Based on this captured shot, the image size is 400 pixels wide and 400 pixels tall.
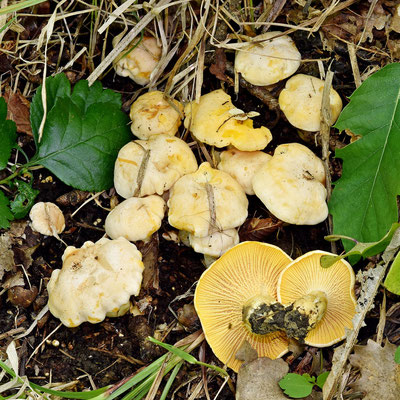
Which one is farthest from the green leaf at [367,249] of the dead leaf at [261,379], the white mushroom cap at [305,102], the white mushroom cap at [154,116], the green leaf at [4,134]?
the green leaf at [4,134]

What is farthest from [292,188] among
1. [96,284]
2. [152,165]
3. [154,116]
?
[96,284]

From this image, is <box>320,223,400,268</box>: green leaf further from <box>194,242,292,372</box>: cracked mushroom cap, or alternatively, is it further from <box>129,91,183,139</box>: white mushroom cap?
<box>129,91,183,139</box>: white mushroom cap

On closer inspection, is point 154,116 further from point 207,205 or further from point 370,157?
point 370,157

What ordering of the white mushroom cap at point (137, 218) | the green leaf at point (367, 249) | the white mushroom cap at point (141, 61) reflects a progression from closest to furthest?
1. the green leaf at point (367, 249)
2. the white mushroom cap at point (137, 218)
3. the white mushroom cap at point (141, 61)

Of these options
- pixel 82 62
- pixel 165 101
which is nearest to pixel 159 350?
pixel 165 101

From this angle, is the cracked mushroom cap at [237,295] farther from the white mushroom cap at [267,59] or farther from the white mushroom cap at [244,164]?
the white mushroom cap at [267,59]

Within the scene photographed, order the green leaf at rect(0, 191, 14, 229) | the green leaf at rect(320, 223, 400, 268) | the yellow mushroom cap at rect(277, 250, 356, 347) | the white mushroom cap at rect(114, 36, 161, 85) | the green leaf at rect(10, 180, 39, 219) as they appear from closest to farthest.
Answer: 1. the green leaf at rect(320, 223, 400, 268)
2. the yellow mushroom cap at rect(277, 250, 356, 347)
3. the green leaf at rect(0, 191, 14, 229)
4. the green leaf at rect(10, 180, 39, 219)
5. the white mushroom cap at rect(114, 36, 161, 85)

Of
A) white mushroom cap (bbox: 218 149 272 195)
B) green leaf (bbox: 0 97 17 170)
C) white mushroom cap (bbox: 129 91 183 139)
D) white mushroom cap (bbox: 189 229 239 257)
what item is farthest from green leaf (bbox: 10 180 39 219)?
white mushroom cap (bbox: 218 149 272 195)
